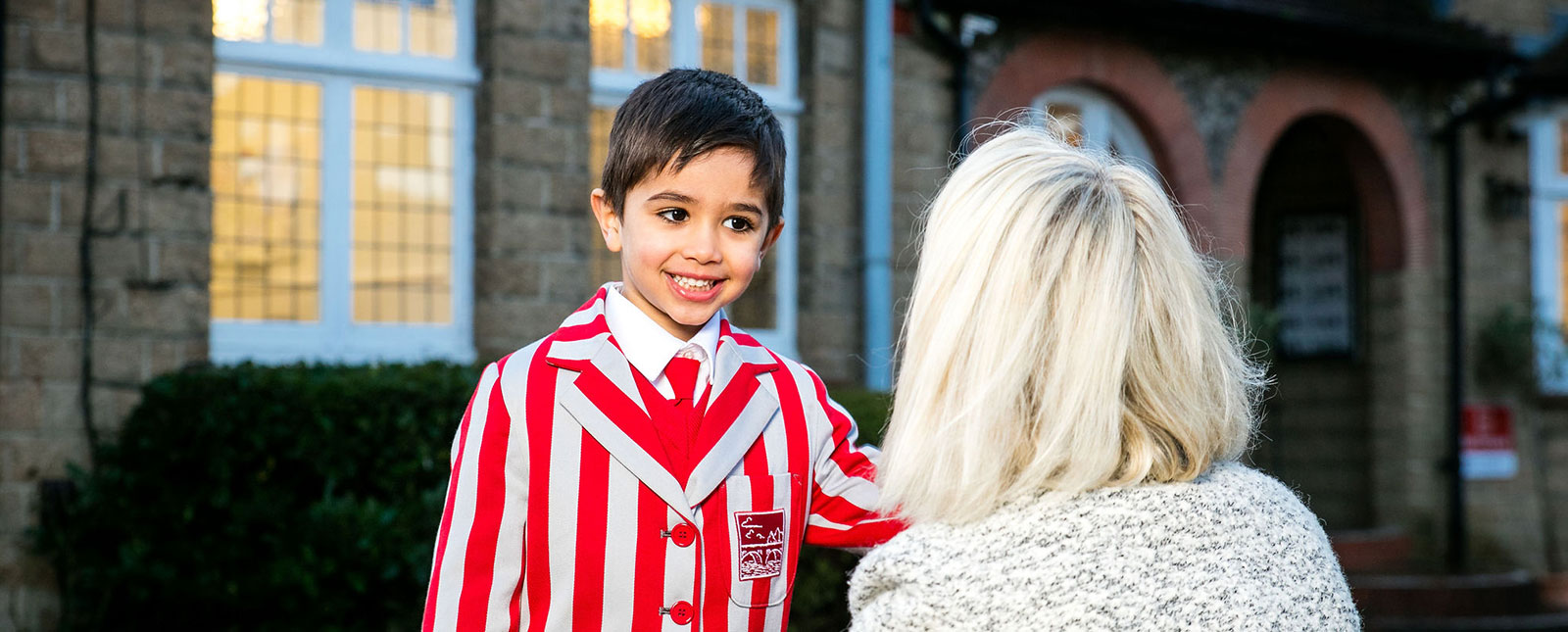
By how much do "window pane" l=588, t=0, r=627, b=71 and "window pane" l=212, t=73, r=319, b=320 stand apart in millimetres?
1425

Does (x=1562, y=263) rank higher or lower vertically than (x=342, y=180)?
lower

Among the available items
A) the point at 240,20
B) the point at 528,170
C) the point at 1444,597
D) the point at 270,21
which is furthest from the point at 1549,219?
the point at 240,20

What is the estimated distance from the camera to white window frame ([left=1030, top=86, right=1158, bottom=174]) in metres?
8.25

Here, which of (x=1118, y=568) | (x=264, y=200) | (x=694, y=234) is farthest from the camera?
(x=264, y=200)

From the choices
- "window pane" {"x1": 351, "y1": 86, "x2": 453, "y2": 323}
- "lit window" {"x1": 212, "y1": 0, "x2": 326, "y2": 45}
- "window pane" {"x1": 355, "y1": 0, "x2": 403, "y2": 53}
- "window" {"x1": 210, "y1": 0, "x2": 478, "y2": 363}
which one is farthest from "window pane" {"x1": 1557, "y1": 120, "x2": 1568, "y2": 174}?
"lit window" {"x1": 212, "y1": 0, "x2": 326, "y2": 45}

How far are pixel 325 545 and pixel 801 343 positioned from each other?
3227 millimetres

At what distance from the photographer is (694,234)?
192 cm

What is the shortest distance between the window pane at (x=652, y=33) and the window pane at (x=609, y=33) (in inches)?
3.5

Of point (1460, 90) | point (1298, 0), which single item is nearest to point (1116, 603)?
point (1298, 0)

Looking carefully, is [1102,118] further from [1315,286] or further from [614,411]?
[614,411]

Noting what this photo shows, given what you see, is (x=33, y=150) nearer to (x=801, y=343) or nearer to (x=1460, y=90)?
(x=801, y=343)

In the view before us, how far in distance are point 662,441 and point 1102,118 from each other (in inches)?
276

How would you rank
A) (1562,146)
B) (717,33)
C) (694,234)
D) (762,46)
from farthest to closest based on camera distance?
(1562,146), (762,46), (717,33), (694,234)

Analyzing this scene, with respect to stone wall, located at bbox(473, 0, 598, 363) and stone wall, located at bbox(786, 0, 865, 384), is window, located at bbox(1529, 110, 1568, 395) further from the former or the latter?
stone wall, located at bbox(473, 0, 598, 363)
